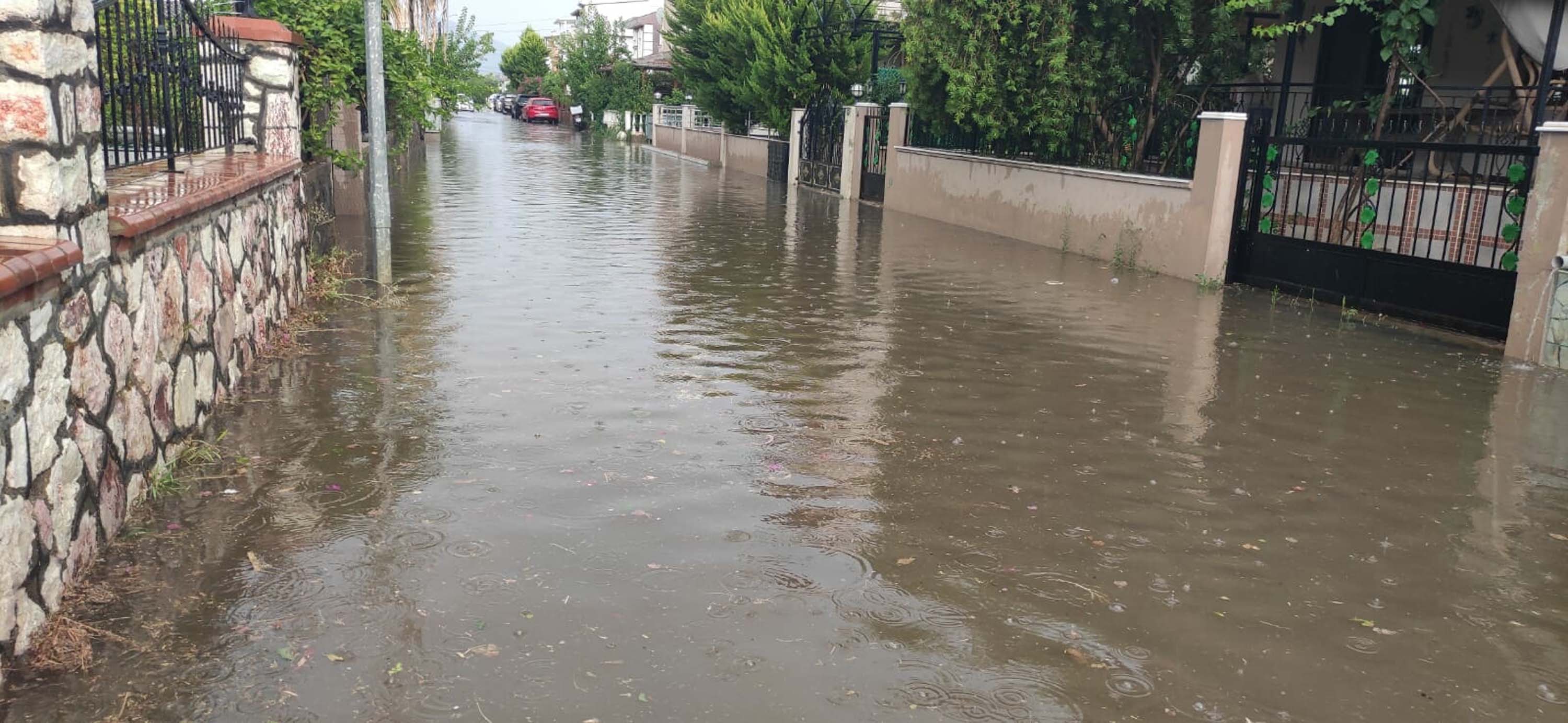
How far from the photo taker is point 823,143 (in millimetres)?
27219

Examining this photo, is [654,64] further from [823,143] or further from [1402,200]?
[1402,200]

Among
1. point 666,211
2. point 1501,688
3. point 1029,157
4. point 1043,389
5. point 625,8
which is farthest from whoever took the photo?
point 625,8

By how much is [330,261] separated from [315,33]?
2521 mm

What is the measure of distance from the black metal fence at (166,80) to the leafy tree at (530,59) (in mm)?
87383

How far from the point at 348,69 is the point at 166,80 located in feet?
16.6

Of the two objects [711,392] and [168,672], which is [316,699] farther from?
[711,392]

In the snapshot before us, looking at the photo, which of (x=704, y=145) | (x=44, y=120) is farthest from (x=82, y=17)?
(x=704, y=145)

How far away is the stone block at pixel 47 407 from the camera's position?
12.6ft

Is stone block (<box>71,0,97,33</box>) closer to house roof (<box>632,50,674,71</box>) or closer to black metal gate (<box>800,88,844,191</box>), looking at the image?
black metal gate (<box>800,88,844,191</box>)

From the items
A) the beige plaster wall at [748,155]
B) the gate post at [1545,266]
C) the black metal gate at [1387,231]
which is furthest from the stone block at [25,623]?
the beige plaster wall at [748,155]

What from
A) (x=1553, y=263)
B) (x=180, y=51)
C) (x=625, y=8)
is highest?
(x=625, y=8)

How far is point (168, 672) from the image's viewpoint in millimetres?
3801

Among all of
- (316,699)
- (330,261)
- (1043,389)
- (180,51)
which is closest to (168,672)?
(316,699)

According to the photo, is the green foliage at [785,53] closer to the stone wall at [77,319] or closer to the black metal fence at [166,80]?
the black metal fence at [166,80]
